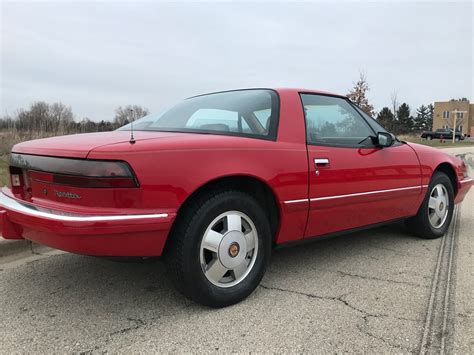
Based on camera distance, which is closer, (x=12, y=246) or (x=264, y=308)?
(x=264, y=308)

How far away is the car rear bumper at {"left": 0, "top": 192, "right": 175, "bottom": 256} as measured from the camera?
2230 millimetres

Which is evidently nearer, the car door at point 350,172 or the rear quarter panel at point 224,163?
the rear quarter panel at point 224,163

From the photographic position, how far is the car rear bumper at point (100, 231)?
223 cm

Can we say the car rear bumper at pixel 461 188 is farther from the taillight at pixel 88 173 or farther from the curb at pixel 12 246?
the curb at pixel 12 246

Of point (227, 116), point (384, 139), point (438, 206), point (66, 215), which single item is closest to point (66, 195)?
point (66, 215)

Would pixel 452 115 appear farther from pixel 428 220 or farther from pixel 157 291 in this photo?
pixel 157 291

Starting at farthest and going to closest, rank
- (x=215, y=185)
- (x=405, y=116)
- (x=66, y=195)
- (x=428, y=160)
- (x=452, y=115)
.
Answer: (x=405, y=116), (x=452, y=115), (x=428, y=160), (x=215, y=185), (x=66, y=195)

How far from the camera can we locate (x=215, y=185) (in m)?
2.67

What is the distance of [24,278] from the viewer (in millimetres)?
3217

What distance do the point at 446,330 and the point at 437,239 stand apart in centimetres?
227

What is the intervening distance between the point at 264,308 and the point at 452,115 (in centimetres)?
8343

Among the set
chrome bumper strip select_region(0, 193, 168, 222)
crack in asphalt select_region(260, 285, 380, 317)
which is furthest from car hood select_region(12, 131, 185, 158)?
crack in asphalt select_region(260, 285, 380, 317)

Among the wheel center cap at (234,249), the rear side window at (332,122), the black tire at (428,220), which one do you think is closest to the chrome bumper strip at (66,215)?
the wheel center cap at (234,249)

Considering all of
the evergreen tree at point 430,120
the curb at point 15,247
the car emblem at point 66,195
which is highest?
the evergreen tree at point 430,120
